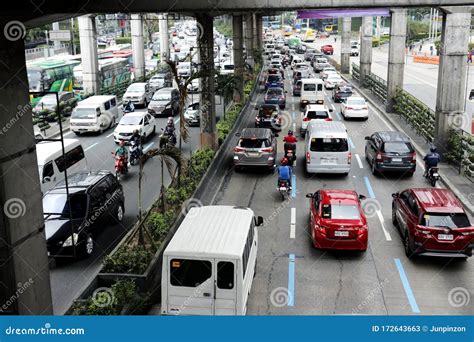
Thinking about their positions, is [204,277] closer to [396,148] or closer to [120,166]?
[120,166]

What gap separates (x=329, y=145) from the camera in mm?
24469

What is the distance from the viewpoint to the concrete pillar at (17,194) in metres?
9.38

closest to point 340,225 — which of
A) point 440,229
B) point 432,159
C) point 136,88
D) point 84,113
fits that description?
point 440,229

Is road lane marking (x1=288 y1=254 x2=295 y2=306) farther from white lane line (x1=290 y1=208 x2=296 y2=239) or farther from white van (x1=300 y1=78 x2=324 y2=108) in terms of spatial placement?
white van (x1=300 y1=78 x2=324 y2=108)

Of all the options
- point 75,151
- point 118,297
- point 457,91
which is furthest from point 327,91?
point 118,297

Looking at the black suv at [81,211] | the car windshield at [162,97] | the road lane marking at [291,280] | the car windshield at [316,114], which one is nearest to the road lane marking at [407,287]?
the road lane marking at [291,280]

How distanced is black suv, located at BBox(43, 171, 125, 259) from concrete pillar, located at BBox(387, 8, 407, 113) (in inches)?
1041

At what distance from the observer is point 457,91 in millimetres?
26828

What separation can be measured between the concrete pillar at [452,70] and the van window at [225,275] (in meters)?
18.4

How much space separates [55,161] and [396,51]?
87.8ft

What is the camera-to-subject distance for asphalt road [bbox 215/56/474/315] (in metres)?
14.2

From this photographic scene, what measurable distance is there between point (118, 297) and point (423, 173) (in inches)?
686

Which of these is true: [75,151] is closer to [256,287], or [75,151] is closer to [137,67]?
[256,287]

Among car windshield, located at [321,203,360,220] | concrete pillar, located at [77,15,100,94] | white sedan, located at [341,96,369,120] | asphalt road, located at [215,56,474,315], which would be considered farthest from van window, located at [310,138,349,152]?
concrete pillar, located at [77,15,100,94]
